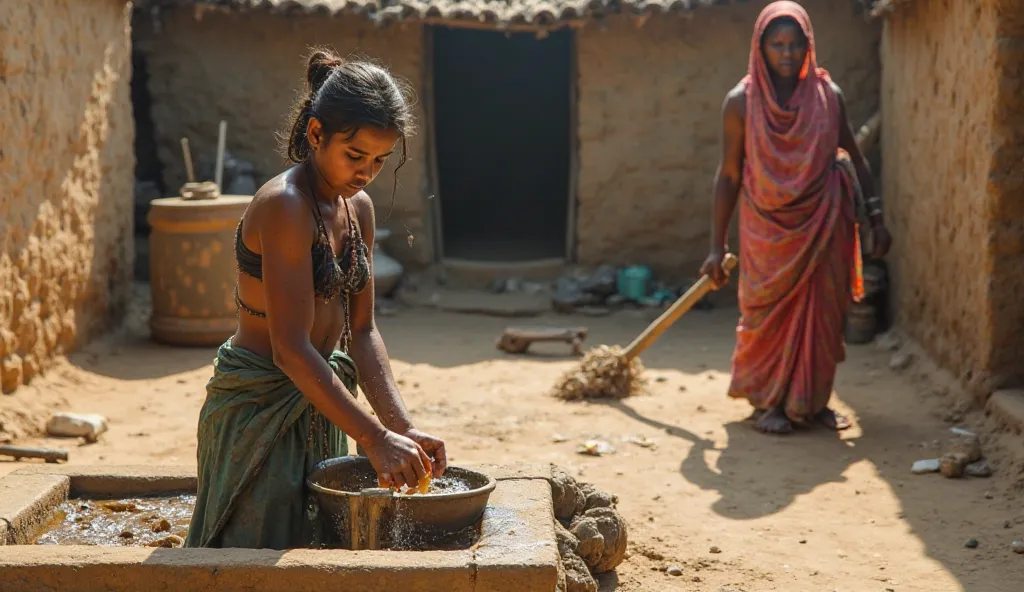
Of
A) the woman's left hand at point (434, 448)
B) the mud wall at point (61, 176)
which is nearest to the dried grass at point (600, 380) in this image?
the mud wall at point (61, 176)

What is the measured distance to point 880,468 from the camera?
210 inches

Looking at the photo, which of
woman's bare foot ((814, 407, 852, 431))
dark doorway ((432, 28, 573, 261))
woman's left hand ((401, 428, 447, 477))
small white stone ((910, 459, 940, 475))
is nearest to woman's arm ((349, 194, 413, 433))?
woman's left hand ((401, 428, 447, 477))

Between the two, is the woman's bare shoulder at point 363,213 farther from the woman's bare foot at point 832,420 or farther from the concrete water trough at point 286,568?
the woman's bare foot at point 832,420

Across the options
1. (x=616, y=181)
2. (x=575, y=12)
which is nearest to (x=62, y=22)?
(x=575, y=12)

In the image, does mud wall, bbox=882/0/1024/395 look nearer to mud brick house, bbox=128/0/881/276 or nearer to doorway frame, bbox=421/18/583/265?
mud brick house, bbox=128/0/881/276

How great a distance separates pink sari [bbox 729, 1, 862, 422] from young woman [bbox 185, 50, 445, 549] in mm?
2949

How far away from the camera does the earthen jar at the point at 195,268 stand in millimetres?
7852

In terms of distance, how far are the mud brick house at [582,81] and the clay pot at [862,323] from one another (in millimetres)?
1884

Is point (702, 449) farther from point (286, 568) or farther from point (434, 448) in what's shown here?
point (286, 568)

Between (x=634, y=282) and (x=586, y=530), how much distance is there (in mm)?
→ 5780

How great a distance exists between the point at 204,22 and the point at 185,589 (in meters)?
7.64

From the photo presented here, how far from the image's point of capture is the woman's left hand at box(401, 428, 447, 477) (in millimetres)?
3084

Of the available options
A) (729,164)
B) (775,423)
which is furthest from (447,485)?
(729,164)

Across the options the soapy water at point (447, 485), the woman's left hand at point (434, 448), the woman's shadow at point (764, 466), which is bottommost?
the woman's shadow at point (764, 466)
